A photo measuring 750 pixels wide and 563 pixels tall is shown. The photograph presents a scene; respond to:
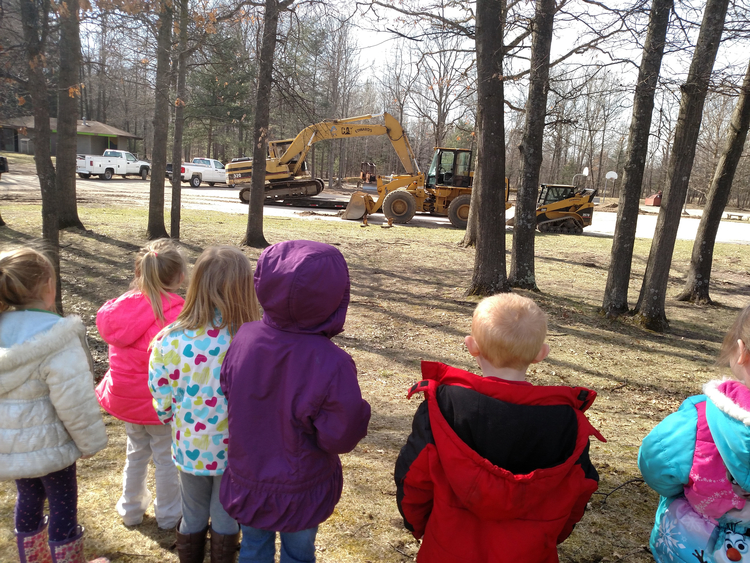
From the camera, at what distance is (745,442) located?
1.48m

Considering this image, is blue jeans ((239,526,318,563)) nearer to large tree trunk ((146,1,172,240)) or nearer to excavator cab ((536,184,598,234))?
large tree trunk ((146,1,172,240))

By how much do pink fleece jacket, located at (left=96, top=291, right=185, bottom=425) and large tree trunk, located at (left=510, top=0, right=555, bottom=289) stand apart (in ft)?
22.5

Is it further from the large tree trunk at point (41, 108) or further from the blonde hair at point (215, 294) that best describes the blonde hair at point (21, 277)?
the large tree trunk at point (41, 108)

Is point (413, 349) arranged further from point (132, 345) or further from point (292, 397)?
point (292, 397)

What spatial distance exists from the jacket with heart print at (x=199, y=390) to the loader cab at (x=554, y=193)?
1904 cm

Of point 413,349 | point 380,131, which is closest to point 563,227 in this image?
point 380,131

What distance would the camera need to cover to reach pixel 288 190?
22.2 meters

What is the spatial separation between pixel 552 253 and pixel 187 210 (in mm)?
11532

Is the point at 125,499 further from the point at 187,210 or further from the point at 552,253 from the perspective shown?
the point at 187,210

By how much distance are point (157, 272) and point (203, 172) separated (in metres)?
30.6

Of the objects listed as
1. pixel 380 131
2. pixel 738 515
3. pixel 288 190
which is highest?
pixel 380 131

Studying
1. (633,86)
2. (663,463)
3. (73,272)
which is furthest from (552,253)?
(663,463)

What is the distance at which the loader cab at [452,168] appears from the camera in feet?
62.0

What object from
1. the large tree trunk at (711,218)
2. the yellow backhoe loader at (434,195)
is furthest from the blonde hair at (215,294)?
the yellow backhoe loader at (434,195)
